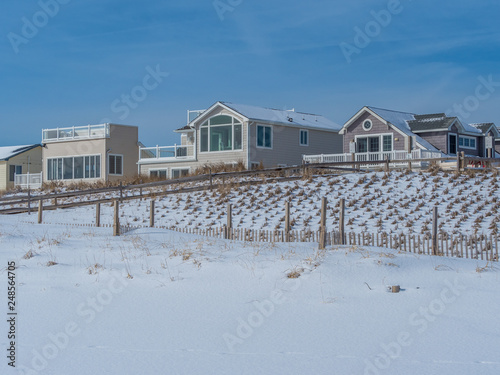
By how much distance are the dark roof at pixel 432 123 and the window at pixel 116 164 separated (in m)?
21.8

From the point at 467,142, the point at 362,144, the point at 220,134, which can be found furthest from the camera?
the point at 467,142

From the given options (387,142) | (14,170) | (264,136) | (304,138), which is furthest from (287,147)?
(14,170)

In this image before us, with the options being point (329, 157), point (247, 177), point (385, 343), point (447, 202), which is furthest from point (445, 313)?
point (329, 157)

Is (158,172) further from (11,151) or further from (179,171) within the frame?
(11,151)

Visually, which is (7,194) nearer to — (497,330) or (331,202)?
(331,202)

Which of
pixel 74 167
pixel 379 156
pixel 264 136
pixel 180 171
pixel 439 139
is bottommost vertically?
pixel 180 171

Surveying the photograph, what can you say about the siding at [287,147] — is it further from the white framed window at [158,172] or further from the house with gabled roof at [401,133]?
the white framed window at [158,172]

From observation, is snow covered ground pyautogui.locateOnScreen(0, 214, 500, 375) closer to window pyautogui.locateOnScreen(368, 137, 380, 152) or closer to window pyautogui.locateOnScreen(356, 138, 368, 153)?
window pyautogui.locateOnScreen(368, 137, 380, 152)

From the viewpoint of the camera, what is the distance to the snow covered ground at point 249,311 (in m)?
7.10

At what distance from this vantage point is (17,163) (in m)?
55.2

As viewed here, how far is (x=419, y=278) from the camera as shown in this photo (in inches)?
413

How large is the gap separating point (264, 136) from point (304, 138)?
13.0ft

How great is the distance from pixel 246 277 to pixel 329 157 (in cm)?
3040

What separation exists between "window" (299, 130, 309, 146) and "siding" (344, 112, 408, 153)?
3.18 metres
